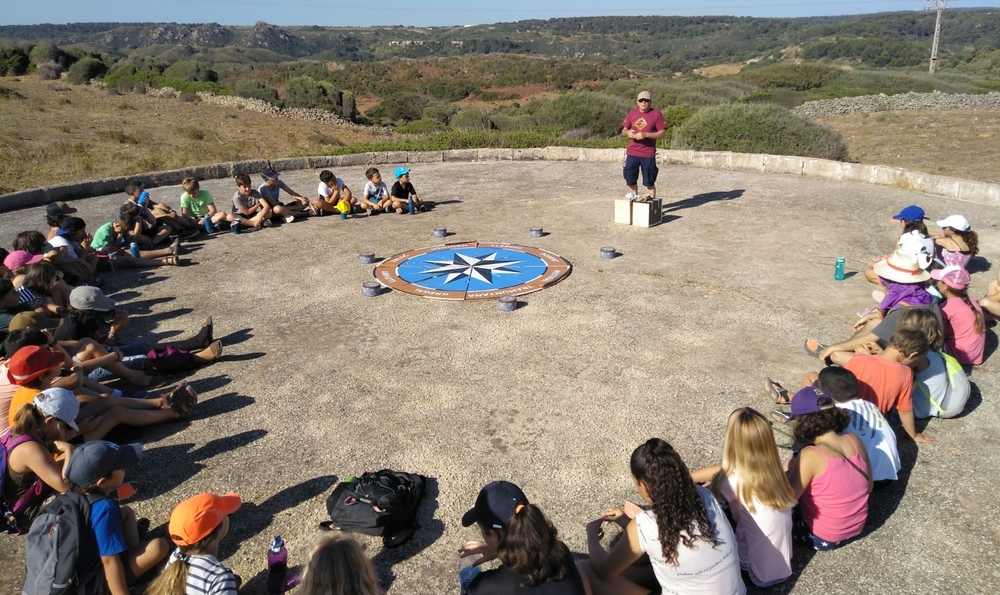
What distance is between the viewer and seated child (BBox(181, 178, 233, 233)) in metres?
12.3

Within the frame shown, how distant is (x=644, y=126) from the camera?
1175cm

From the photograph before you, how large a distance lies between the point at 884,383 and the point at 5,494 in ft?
19.9

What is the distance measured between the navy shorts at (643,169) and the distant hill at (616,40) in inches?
4282

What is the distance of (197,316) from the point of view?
869cm

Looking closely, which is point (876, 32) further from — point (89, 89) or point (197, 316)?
point (197, 316)

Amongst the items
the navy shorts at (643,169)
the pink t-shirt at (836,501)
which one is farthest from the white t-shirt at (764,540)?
the navy shorts at (643,169)

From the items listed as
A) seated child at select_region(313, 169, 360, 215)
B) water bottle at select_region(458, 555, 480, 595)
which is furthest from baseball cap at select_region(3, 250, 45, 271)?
water bottle at select_region(458, 555, 480, 595)

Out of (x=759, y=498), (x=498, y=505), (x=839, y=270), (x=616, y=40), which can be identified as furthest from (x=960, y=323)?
(x=616, y=40)

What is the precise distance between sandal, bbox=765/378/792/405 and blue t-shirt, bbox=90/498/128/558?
4.91 m

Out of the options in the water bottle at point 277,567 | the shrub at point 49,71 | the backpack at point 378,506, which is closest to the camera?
the water bottle at point 277,567

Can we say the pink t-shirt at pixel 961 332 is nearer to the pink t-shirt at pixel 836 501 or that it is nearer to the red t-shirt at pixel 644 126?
the pink t-shirt at pixel 836 501

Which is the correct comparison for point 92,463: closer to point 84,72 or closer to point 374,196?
point 374,196

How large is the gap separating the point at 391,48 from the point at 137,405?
16579 centimetres

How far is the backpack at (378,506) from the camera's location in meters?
4.52
